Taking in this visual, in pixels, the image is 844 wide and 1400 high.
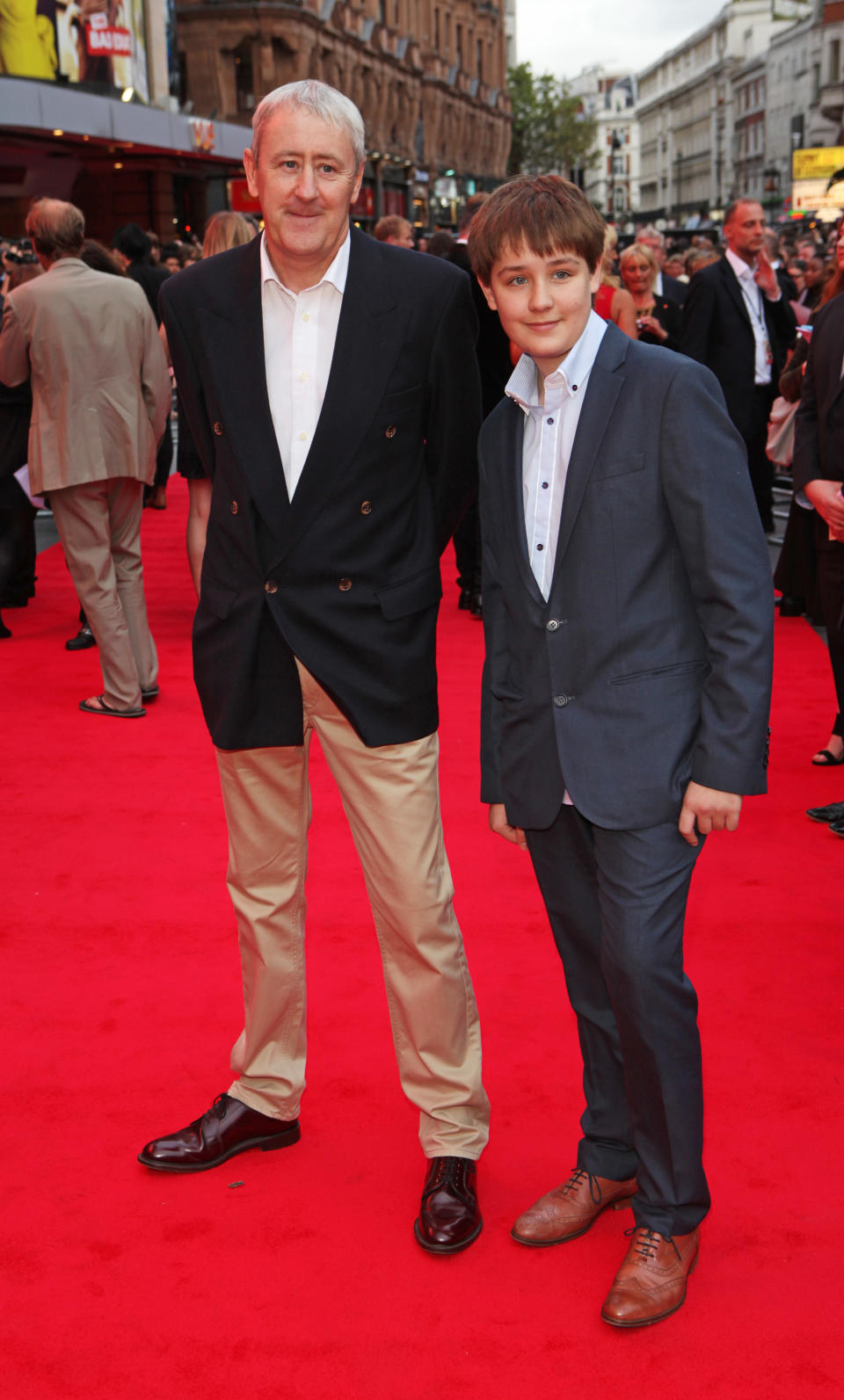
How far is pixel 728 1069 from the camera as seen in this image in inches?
139

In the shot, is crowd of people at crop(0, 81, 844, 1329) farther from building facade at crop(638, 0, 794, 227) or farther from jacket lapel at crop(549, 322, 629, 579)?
building facade at crop(638, 0, 794, 227)

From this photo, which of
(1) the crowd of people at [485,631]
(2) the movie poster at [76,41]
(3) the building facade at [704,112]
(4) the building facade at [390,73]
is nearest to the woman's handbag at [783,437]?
(1) the crowd of people at [485,631]

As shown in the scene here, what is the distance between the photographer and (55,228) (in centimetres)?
639

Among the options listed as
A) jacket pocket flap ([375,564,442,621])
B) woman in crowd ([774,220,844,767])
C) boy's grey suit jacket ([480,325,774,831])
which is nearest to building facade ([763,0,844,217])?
woman in crowd ([774,220,844,767])

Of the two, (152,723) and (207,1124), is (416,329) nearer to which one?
(207,1124)

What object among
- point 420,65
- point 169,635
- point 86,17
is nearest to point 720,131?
point 420,65

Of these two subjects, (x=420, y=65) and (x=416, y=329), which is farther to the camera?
(x=420, y=65)

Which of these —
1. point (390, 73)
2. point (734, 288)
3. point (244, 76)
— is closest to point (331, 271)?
point (734, 288)

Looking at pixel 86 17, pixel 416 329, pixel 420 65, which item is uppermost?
pixel 420 65

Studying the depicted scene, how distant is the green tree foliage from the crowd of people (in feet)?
295

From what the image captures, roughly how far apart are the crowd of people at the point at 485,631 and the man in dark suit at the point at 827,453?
230 cm

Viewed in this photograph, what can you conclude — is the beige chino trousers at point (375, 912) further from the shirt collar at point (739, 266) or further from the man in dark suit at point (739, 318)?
the shirt collar at point (739, 266)

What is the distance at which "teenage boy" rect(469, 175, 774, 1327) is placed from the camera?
242 centimetres

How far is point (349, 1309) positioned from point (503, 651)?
129cm
